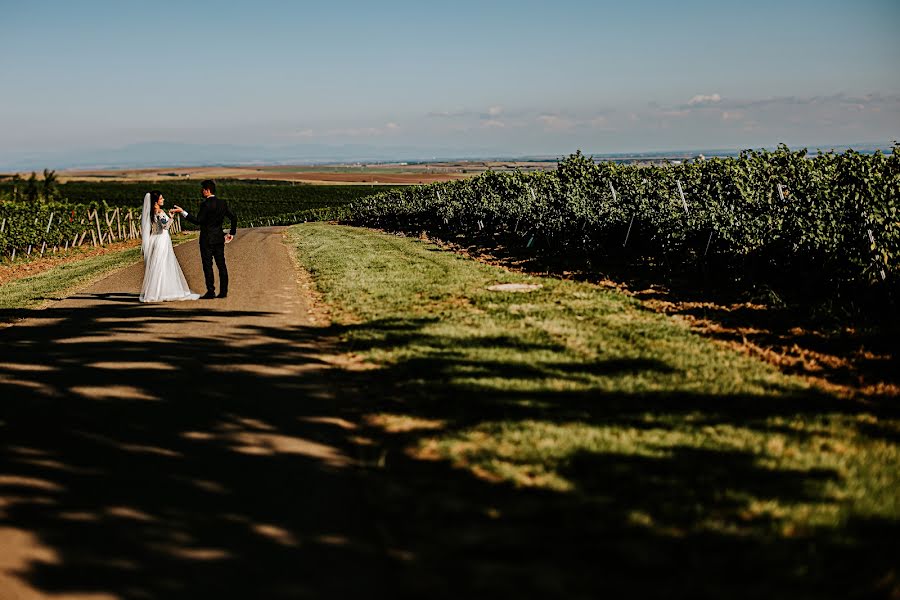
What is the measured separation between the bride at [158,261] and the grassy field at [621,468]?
5.43 meters

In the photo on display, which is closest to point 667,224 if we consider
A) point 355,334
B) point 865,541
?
point 355,334

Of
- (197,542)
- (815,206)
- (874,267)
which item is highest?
(815,206)

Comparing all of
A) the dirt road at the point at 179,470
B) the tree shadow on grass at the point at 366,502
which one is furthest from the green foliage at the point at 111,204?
the tree shadow on grass at the point at 366,502

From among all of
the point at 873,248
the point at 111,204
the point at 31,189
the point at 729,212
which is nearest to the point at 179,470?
the point at 873,248

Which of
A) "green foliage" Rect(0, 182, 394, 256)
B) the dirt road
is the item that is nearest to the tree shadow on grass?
the dirt road

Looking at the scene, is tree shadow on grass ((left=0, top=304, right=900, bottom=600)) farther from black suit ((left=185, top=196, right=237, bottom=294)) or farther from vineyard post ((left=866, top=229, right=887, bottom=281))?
black suit ((left=185, top=196, right=237, bottom=294))

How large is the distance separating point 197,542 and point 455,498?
1488 millimetres

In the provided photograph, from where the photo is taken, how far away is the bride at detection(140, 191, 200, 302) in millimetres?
12000

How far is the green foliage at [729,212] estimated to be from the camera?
1035 cm

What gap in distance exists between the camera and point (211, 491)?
166 inches

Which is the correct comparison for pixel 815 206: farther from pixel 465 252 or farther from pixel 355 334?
pixel 465 252

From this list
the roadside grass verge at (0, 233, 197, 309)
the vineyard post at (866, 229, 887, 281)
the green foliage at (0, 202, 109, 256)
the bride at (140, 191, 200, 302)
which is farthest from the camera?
A: the green foliage at (0, 202, 109, 256)

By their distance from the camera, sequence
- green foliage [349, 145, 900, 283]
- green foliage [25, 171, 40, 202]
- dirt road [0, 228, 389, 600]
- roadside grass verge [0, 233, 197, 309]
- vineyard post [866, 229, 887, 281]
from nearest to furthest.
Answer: dirt road [0, 228, 389, 600] < vineyard post [866, 229, 887, 281] < green foliage [349, 145, 900, 283] < roadside grass verge [0, 233, 197, 309] < green foliage [25, 171, 40, 202]

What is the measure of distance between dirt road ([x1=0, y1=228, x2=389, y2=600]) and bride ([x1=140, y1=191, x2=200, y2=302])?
323 centimetres
